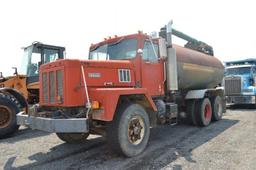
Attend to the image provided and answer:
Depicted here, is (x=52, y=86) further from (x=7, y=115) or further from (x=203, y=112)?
(x=203, y=112)

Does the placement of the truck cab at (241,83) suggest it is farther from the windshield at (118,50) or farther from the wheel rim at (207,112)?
the windshield at (118,50)

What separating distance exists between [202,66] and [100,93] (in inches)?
220

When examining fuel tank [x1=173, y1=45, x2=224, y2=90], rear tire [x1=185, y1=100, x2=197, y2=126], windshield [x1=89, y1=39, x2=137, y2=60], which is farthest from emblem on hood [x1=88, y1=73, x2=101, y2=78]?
rear tire [x1=185, y1=100, x2=197, y2=126]

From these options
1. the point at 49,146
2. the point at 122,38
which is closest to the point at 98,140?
the point at 49,146

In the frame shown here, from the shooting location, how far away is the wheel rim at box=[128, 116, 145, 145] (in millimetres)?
5617

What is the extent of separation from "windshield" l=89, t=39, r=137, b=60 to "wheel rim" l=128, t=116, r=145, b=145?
168 cm

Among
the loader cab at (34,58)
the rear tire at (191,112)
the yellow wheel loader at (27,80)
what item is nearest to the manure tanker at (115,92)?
the rear tire at (191,112)

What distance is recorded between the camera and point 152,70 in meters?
6.89

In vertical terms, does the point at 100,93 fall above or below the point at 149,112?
above

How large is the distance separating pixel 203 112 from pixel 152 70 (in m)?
3.29

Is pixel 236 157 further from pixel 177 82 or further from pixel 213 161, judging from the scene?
pixel 177 82

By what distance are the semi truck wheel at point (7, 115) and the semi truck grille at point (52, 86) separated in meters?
2.66

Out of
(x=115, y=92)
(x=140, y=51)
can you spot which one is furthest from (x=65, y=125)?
(x=140, y=51)

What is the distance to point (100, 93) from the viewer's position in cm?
520
